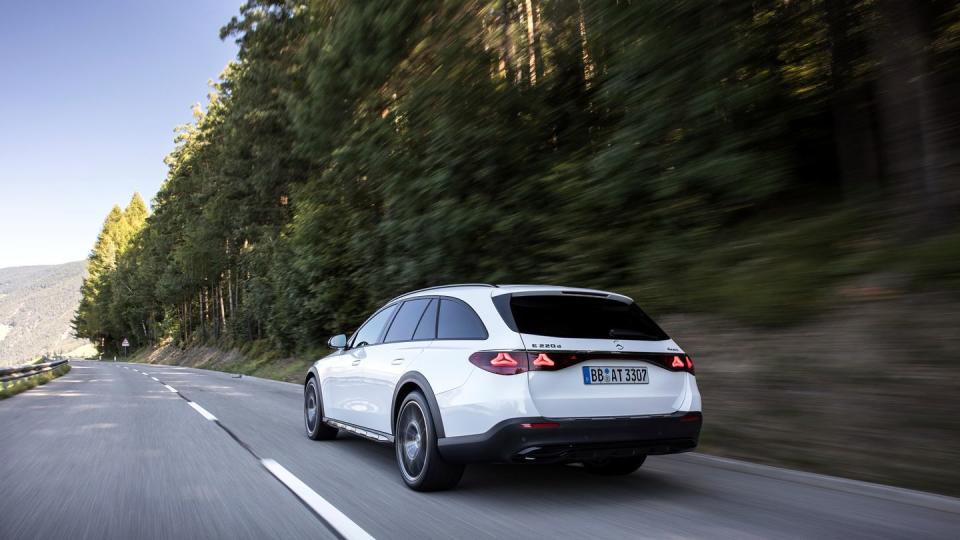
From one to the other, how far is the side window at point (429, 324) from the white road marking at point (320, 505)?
1.43 metres

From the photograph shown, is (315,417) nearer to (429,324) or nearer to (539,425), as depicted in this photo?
(429,324)

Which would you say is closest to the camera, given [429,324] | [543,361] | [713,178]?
[543,361]

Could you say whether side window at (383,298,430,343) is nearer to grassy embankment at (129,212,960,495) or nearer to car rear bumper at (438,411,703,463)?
car rear bumper at (438,411,703,463)

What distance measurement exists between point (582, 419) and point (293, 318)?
72.8 ft

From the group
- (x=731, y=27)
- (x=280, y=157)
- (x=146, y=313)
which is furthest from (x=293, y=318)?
(x=146, y=313)

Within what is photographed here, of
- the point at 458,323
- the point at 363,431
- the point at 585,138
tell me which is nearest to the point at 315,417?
the point at 363,431

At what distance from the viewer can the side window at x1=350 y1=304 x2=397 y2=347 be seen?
661 cm

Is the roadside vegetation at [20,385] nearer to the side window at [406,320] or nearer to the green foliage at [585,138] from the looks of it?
the green foliage at [585,138]

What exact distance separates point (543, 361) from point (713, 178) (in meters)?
4.21

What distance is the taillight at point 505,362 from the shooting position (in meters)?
4.40

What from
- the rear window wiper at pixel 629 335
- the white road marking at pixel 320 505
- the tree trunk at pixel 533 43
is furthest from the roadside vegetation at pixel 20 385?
the rear window wiper at pixel 629 335

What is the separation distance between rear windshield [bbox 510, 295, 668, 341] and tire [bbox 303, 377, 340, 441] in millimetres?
3634

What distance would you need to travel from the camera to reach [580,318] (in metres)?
4.81

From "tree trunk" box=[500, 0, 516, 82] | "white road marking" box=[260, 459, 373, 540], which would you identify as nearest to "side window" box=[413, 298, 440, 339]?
"white road marking" box=[260, 459, 373, 540]
